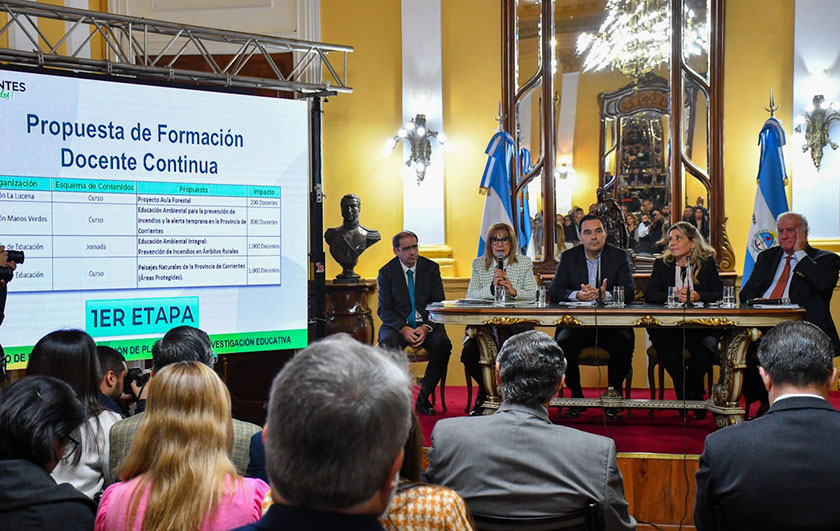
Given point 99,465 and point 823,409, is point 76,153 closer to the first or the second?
point 99,465

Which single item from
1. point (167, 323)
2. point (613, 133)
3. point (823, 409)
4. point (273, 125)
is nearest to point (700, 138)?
point (613, 133)

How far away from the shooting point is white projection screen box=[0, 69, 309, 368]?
4570 mm

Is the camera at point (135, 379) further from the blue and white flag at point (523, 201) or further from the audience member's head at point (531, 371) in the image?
the blue and white flag at point (523, 201)

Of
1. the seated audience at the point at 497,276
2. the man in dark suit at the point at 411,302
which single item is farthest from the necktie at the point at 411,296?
the seated audience at the point at 497,276

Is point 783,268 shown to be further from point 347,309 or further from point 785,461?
point 785,461

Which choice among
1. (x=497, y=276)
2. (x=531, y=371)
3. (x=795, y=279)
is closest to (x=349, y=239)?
(x=497, y=276)

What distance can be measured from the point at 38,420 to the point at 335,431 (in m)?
1.05

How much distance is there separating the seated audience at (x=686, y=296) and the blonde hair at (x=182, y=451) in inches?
136

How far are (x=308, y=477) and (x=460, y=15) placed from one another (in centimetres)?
688

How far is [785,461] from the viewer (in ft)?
6.79

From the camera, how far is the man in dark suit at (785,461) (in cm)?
205

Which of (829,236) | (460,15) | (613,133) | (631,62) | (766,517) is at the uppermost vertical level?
(460,15)

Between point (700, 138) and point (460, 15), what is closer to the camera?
point (700, 138)

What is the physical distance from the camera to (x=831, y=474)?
6.71 feet
